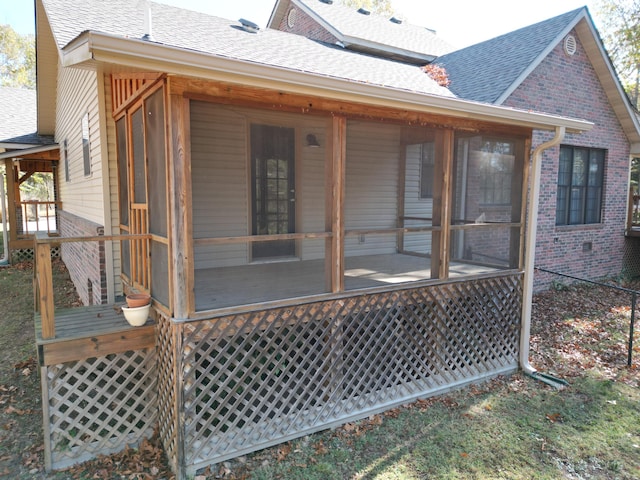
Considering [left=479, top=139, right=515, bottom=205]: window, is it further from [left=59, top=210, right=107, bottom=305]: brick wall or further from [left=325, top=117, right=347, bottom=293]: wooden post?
[left=59, top=210, right=107, bottom=305]: brick wall

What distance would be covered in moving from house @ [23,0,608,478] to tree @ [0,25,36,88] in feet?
91.5

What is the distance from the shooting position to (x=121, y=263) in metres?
5.10

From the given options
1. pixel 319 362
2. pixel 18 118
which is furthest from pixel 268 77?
pixel 18 118

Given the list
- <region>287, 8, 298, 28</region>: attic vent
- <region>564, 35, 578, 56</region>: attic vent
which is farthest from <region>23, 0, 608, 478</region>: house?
<region>287, 8, 298, 28</region>: attic vent

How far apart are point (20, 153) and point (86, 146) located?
5.17m

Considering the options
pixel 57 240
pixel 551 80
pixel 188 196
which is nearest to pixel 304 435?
pixel 188 196

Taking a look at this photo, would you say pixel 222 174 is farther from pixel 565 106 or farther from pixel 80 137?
pixel 565 106

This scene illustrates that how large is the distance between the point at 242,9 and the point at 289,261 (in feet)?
75.4

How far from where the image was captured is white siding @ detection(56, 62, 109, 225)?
5.21 metres

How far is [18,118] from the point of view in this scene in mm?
13016

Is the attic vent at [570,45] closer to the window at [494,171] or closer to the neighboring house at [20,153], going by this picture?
the window at [494,171]

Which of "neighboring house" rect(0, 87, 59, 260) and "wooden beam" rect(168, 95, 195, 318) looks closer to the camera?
"wooden beam" rect(168, 95, 195, 318)

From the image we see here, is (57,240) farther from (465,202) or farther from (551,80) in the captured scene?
(551,80)

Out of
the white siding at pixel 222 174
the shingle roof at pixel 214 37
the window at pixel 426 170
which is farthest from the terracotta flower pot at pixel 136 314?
the window at pixel 426 170
